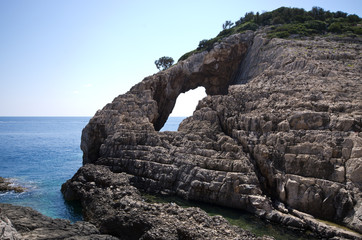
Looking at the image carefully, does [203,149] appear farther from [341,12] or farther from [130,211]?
[341,12]

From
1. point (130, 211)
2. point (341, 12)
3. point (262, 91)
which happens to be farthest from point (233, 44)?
point (130, 211)

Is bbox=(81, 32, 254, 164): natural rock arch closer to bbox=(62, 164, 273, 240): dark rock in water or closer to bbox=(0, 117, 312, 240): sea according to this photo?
bbox=(0, 117, 312, 240): sea

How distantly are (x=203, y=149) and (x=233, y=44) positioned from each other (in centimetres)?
3462

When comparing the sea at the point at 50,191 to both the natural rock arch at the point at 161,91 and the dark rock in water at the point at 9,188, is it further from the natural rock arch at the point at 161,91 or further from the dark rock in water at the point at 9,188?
the natural rock arch at the point at 161,91

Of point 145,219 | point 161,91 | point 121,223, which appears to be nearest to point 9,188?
point 121,223

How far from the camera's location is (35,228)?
20891 mm

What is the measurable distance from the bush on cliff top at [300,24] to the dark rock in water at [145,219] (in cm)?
4389

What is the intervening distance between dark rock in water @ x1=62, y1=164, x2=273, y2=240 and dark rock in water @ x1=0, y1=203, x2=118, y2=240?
2738 millimetres

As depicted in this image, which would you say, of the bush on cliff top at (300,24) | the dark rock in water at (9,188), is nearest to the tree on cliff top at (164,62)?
the bush on cliff top at (300,24)

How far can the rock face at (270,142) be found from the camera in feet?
95.9

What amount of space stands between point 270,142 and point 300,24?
140 ft

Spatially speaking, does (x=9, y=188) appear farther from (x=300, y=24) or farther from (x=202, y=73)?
(x=300, y=24)

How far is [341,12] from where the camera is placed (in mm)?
74875

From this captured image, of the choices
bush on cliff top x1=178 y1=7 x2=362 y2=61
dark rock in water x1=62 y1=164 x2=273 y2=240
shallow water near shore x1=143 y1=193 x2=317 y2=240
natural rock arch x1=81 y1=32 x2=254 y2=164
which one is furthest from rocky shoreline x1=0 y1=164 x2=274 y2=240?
bush on cliff top x1=178 y1=7 x2=362 y2=61
